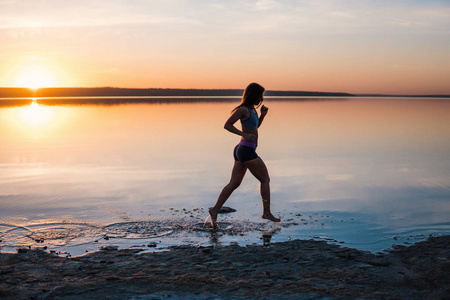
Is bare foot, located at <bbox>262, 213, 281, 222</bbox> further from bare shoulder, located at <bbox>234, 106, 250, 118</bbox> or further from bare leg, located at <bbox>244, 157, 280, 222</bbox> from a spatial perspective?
bare shoulder, located at <bbox>234, 106, 250, 118</bbox>

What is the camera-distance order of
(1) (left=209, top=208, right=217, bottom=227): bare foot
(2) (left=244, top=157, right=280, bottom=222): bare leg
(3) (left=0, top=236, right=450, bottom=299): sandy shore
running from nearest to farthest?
(3) (left=0, top=236, right=450, bottom=299): sandy shore, (2) (left=244, top=157, right=280, bottom=222): bare leg, (1) (left=209, top=208, right=217, bottom=227): bare foot

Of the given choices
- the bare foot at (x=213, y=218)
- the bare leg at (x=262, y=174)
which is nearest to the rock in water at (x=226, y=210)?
the bare foot at (x=213, y=218)

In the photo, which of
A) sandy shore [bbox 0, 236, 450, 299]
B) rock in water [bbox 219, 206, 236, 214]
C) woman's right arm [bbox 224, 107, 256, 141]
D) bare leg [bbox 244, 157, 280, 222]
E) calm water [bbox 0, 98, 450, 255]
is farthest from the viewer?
rock in water [bbox 219, 206, 236, 214]

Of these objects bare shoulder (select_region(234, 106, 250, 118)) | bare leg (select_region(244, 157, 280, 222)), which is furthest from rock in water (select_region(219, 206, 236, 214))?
bare shoulder (select_region(234, 106, 250, 118))

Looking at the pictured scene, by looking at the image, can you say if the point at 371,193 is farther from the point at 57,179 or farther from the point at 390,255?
the point at 57,179

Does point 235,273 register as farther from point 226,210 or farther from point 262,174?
point 226,210

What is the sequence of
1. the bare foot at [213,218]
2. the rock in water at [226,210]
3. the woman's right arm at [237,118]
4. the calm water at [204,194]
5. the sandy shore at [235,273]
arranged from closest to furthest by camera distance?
the sandy shore at [235,273] < the calm water at [204,194] < the woman's right arm at [237,118] < the bare foot at [213,218] < the rock in water at [226,210]

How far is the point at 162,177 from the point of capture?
1048cm

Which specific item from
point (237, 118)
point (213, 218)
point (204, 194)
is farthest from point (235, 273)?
point (204, 194)

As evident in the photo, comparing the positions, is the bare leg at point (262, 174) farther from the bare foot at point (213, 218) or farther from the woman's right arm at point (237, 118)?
the bare foot at point (213, 218)

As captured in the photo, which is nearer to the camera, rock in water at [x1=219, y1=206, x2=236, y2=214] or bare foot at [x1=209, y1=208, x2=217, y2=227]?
bare foot at [x1=209, y1=208, x2=217, y2=227]

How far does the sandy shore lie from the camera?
420 centimetres

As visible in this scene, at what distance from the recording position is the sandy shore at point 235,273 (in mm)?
4195

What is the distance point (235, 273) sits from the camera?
468 centimetres
